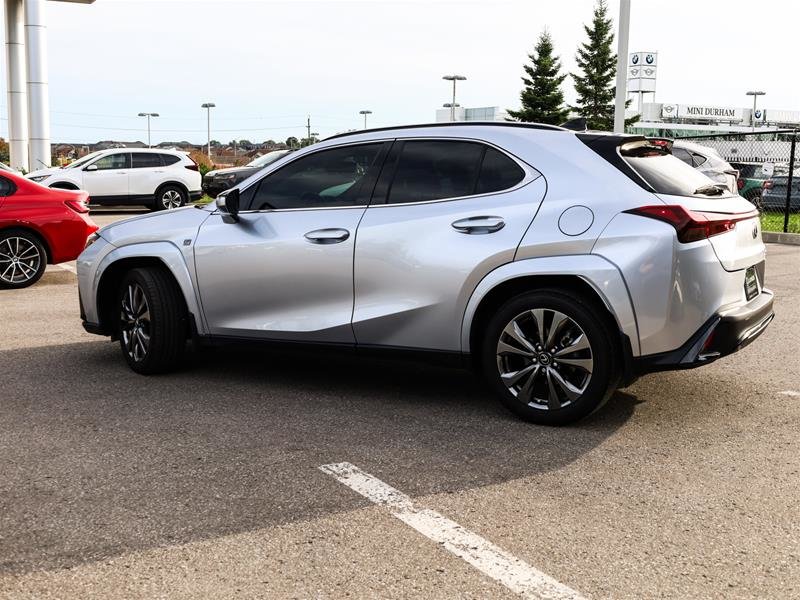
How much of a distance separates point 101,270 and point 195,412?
1.67 meters

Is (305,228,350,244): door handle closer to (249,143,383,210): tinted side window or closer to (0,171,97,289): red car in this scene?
(249,143,383,210): tinted side window

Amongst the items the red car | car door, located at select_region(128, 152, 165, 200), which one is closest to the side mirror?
the red car

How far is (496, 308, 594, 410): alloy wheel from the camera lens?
16.1ft

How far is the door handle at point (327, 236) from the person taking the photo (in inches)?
217

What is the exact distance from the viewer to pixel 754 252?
5.25m

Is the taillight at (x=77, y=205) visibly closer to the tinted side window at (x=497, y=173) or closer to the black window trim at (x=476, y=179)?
the black window trim at (x=476, y=179)

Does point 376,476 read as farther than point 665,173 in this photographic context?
No

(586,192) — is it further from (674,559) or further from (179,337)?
(179,337)

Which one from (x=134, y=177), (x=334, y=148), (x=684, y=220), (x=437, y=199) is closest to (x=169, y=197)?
(x=134, y=177)

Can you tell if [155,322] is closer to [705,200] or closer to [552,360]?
[552,360]

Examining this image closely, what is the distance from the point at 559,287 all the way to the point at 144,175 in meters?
20.4

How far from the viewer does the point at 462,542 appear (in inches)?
140

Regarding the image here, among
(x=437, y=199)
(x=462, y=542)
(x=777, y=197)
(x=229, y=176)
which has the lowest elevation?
(x=462, y=542)

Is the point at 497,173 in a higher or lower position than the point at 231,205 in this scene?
higher
